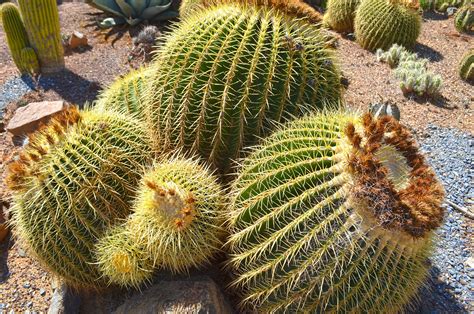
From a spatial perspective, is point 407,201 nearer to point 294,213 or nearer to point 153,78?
point 294,213

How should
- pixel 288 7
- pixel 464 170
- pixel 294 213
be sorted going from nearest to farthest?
1. pixel 294 213
2. pixel 288 7
3. pixel 464 170

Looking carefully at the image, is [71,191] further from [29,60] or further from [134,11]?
[134,11]

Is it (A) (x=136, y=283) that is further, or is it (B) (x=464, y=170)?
(B) (x=464, y=170)

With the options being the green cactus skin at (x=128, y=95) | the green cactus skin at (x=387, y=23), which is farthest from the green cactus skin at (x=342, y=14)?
the green cactus skin at (x=128, y=95)

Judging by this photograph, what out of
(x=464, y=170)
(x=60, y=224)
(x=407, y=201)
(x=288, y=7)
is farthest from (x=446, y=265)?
(x=60, y=224)

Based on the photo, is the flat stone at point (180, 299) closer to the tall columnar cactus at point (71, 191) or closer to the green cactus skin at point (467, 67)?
the tall columnar cactus at point (71, 191)

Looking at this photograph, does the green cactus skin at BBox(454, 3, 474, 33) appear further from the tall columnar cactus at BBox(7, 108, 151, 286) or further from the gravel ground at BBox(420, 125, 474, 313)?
the tall columnar cactus at BBox(7, 108, 151, 286)
